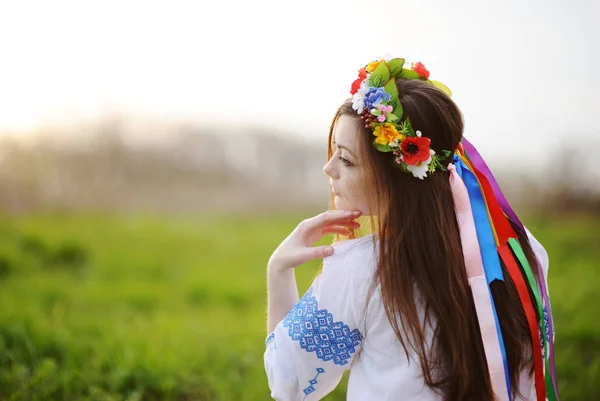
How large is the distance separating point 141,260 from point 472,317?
5.16 metres

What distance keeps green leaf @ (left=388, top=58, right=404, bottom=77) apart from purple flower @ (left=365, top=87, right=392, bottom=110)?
0.13m

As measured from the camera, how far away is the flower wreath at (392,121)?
Answer: 5.41 feet

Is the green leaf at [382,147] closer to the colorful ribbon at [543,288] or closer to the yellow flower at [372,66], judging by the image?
the yellow flower at [372,66]

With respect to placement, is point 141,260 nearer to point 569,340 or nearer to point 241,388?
point 241,388

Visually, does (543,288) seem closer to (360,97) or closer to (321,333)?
(321,333)

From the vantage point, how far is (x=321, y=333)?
5.48ft

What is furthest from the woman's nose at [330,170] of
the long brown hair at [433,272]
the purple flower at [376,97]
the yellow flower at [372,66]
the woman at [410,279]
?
the yellow flower at [372,66]

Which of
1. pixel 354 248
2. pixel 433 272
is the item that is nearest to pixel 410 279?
pixel 433 272

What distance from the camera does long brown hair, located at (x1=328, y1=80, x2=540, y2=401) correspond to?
162cm

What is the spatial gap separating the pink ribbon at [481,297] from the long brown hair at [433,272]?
0.02 metres

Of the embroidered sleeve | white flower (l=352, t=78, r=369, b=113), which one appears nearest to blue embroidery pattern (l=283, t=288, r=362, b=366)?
the embroidered sleeve

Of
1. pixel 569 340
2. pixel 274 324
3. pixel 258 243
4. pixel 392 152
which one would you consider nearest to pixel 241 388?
pixel 274 324

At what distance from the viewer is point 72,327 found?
152 inches

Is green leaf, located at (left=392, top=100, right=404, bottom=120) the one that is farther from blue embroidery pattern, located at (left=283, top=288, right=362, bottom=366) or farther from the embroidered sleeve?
blue embroidery pattern, located at (left=283, top=288, right=362, bottom=366)
